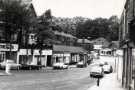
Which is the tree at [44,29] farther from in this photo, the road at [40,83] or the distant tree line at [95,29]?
the distant tree line at [95,29]

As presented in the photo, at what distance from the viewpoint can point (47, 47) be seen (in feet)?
206

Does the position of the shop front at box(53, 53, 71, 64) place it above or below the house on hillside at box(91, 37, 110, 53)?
below

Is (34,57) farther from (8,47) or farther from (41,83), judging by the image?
(41,83)

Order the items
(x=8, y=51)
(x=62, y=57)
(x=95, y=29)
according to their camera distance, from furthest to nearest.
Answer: (x=95, y=29) < (x=62, y=57) < (x=8, y=51)

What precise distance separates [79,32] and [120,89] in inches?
5750

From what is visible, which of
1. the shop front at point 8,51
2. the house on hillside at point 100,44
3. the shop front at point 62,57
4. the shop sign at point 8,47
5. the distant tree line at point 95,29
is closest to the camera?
the shop sign at point 8,47

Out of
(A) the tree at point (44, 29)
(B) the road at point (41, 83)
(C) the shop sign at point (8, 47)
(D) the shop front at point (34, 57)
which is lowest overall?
(B) the road at point (41, 83)

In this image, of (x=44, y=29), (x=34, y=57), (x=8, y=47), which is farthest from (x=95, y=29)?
(x=8, y=47)

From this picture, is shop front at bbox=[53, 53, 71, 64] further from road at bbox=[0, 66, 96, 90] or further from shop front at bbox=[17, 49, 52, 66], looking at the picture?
road at bbox=[0, 66, 96, 90]

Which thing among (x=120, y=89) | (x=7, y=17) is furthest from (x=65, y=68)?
(x=120, y=89)

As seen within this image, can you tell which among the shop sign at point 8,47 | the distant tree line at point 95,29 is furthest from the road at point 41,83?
the distant tree line at point 95,29

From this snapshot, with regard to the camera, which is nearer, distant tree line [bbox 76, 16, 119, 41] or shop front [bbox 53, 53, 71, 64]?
shop front [bbox 53, 53, 71, 64]

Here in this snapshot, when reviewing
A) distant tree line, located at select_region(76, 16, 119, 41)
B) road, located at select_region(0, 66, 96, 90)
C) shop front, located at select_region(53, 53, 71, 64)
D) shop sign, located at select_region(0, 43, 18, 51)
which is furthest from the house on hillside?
road, located at select_region(0, 66, 96, 90)

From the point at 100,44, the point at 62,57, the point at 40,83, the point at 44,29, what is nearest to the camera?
the point at 40,83
